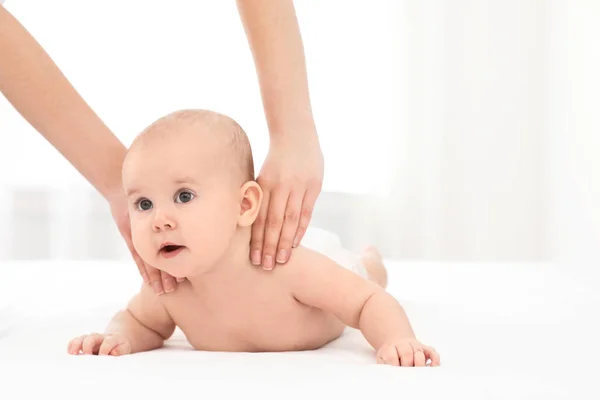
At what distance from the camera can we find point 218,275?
115 cm

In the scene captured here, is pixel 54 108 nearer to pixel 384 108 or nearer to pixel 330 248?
pixel 330 248

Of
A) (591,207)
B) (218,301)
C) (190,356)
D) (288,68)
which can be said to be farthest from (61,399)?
(591,207)

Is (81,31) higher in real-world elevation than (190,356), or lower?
higher

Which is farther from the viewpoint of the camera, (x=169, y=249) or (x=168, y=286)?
(x=168, y=286)

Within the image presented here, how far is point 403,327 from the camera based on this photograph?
1.07m

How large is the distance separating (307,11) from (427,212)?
1074 mm

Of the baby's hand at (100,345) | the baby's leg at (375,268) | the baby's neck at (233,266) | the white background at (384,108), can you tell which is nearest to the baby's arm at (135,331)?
the baby's hand at (100,345)

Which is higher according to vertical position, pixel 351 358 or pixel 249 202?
pixel 249 202

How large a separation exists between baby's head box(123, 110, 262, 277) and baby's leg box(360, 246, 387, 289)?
2.25 feet

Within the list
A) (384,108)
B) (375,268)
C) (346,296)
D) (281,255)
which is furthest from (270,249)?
(384,108)

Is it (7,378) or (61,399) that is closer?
(61,399)

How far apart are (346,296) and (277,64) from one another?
383 mm

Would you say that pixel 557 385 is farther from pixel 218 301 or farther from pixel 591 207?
pixel 591 207

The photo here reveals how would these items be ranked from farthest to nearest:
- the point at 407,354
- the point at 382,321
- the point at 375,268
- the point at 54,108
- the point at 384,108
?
the point at 384,108 < the point at 375,268 < the point at 54,108 < the point at 382,321 < the point at 407,354
